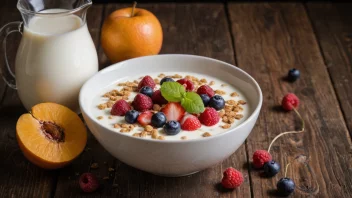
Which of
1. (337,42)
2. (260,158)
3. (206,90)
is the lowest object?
(337,42)

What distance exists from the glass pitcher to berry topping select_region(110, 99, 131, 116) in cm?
22

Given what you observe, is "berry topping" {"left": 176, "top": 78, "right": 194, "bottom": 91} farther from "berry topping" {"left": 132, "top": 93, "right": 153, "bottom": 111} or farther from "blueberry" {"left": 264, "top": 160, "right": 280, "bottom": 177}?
"blueberry" {"left": 264, "top": 160, "right": 280, "bottom": 177}

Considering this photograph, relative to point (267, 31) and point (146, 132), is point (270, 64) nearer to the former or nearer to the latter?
point (267, 31)

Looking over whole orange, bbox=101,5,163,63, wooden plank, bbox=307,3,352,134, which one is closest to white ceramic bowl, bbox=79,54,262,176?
whole orange, bbox=101,5,163,63

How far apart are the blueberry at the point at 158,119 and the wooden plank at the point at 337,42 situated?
1.86ft

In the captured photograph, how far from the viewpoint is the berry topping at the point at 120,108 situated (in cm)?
143

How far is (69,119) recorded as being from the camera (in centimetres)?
147

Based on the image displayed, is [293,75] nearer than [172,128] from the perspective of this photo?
No

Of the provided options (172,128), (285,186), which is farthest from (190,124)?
(285,186)

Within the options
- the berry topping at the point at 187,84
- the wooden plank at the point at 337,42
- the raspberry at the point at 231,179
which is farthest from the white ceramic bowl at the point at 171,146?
the wooden plank at the point at 337,42

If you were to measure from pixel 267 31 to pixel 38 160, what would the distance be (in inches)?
42.3

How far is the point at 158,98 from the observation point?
147cm

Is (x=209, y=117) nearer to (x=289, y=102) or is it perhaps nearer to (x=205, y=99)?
(x=205, y=99)

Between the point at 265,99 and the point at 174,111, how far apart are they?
472 millimetres
